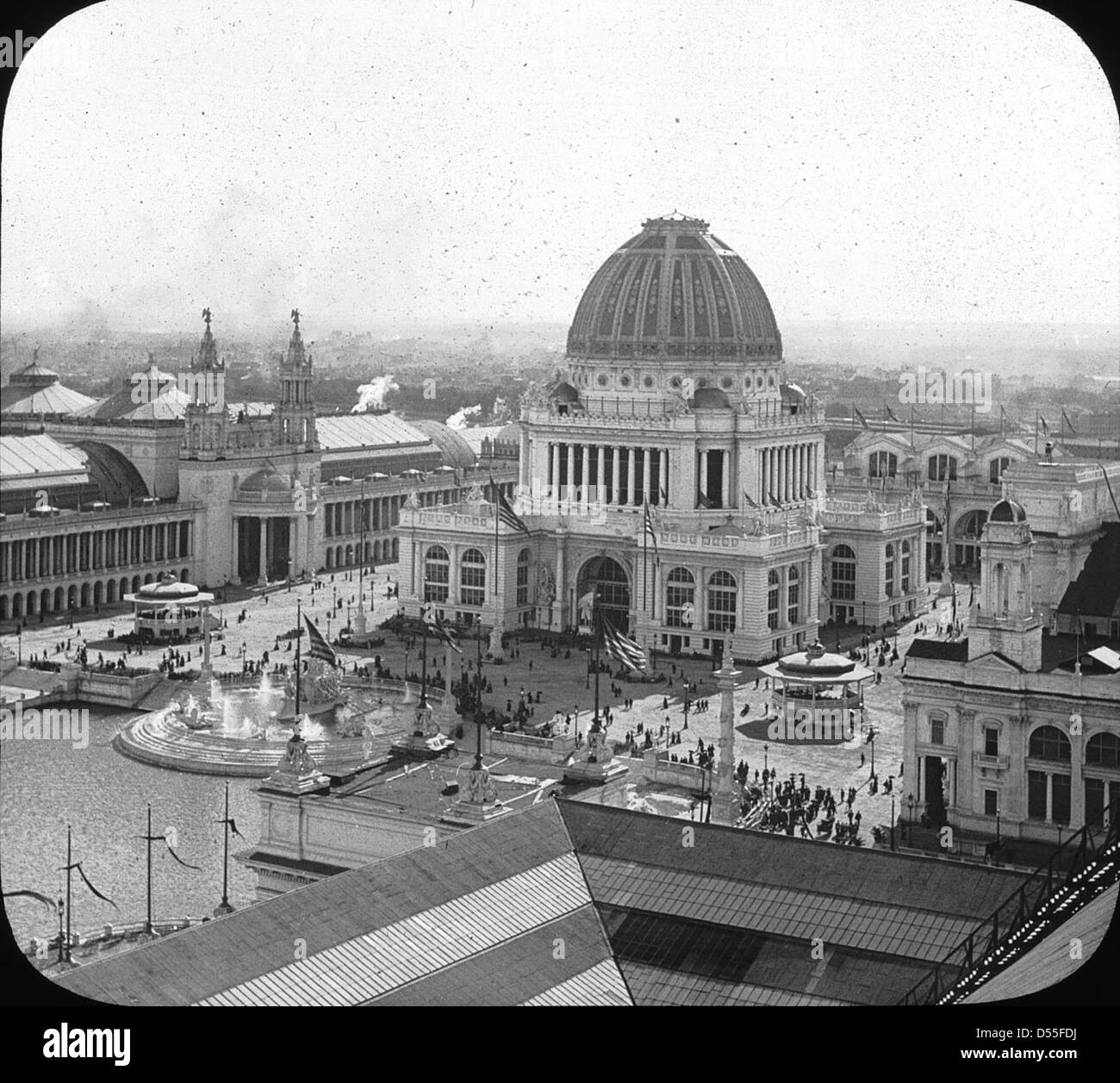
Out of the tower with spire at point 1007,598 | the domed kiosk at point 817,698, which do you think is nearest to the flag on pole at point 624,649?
the domed kiosk at point 817,698

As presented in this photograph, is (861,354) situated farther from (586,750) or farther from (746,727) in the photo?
(586,750)

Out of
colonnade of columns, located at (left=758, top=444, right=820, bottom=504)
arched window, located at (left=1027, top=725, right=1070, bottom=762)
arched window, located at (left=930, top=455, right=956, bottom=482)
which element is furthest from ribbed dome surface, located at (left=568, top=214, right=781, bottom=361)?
arched window, located at (left=1027, top=725, right=1070, bottom=762)

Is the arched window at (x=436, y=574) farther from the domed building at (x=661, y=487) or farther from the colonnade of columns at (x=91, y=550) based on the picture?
the colonnade of columns at (x=91, y=550)

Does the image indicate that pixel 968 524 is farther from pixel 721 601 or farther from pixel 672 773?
pixel 672 773

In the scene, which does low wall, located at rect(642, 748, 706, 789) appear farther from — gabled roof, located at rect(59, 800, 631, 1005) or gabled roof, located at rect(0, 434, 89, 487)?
gabled roof, located at rect(0, 434, 89, 487)

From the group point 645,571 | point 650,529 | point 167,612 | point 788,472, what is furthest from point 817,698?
point 788,472

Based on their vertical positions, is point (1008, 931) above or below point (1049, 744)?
above
